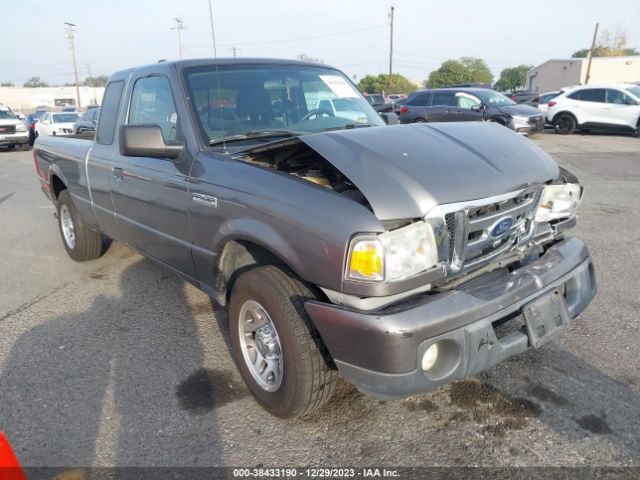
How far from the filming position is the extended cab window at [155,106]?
3356 millimetres

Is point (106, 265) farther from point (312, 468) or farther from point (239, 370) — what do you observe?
point (312, 468)

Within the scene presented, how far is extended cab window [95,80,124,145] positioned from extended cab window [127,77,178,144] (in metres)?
0.28

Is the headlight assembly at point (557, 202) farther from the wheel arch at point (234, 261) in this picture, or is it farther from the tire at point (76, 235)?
the tire at point (76, 235)

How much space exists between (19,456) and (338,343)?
1707mm

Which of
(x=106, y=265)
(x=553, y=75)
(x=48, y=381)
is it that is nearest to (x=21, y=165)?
(x=106, y=265)

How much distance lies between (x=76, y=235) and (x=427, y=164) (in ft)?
13.9

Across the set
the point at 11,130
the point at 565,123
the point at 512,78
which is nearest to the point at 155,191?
the point at 565,123

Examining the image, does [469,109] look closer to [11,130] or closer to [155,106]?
[155,106]

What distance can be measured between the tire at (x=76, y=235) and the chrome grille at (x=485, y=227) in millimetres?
4095

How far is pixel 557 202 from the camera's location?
2859 millimetres

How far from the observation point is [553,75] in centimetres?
5584

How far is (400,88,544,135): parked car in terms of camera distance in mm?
15094

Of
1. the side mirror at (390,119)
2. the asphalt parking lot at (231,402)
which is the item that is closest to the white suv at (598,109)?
the asphalt parking lot at (231,402)

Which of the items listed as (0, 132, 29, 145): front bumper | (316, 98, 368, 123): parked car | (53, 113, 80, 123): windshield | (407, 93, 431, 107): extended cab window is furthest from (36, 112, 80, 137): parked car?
(316, 98, 368, 123): parked car
